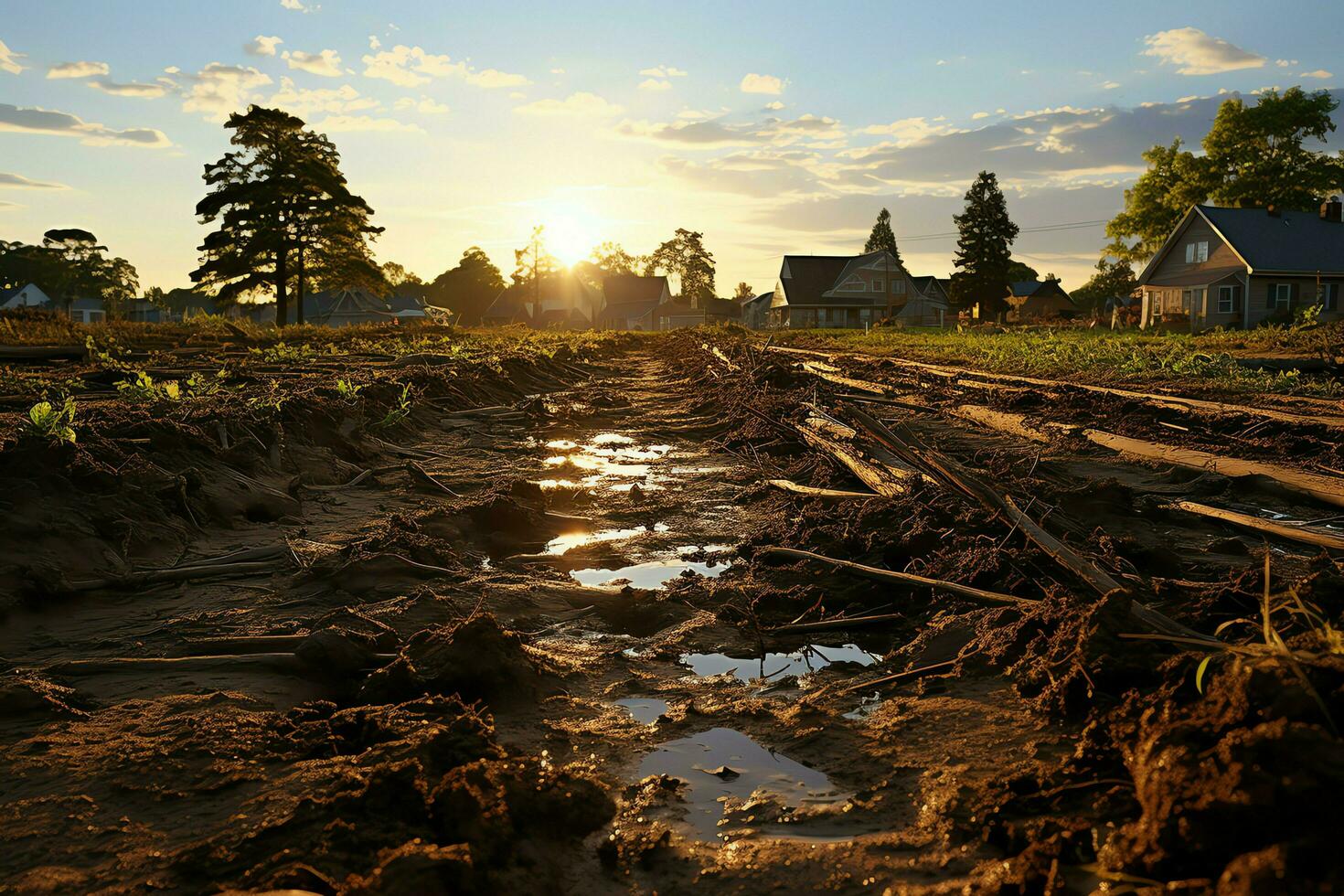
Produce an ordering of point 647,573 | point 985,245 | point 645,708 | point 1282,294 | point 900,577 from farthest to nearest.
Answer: point 985,245 → point 1282,294 → point 647,573 → point 900,577 → point 645,708

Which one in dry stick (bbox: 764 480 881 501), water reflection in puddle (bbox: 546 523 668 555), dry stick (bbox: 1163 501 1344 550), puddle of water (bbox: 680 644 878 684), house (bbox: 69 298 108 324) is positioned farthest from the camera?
house (bbox: 69 298 108 324)

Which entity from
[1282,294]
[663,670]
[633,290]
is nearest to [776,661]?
[663,670]

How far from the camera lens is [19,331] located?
698 inches

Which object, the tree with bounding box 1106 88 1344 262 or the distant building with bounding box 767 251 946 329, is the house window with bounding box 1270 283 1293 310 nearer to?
the tree with bounding box 1106 88 1344 262

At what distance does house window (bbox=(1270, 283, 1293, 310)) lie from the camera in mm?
39609

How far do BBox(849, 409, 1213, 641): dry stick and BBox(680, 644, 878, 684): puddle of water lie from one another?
90cm

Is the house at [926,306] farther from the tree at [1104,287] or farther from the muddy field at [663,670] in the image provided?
the muddy field at [663,670]

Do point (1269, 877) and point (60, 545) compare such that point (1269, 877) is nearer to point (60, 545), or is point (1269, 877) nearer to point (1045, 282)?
point (60, 545)

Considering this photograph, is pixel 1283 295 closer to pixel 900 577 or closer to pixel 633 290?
pixel 900 577

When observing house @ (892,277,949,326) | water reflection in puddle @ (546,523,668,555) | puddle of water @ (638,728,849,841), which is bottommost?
puddle of water @ (638,728,849,841)

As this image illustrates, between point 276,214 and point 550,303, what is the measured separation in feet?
186

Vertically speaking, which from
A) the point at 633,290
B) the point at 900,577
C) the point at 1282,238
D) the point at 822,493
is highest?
the point at 633,290

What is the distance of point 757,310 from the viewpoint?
284 ft

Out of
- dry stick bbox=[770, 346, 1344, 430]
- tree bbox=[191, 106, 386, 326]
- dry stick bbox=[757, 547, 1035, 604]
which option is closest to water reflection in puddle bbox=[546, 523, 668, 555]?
dry stick bbox=[757, 547, 1035, 604]
